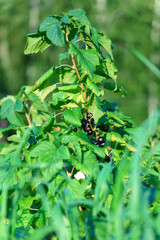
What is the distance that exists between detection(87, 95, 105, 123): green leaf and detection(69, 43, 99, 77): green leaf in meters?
0.14

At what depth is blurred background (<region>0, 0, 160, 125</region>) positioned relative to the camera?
42.0ft

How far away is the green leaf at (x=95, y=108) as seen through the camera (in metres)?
1.23

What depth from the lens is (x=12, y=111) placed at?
1550 mm

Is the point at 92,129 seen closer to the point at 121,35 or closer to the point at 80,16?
the point at 80,16

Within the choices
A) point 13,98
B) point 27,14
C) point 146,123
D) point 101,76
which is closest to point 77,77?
point 101,76

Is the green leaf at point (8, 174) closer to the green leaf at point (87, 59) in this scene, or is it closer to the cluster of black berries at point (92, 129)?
the cluster of black berries at point (92, 129)

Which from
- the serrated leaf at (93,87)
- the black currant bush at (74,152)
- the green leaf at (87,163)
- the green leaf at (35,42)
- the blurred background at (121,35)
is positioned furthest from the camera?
the blurred background at (121,35)

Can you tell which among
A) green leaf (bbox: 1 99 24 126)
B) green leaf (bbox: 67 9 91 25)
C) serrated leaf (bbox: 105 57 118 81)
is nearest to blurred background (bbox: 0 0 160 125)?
green leaf (bbox: 1 99 24 126)

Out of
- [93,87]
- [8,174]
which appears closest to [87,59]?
[93,87]

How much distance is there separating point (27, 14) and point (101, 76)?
15.3 m

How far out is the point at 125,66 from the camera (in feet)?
44.1

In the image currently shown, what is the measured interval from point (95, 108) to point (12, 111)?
0.51 meters

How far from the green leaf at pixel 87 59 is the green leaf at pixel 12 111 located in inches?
19.1

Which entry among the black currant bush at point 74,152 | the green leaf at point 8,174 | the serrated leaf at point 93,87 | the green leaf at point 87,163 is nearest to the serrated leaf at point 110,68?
the black currant bush at point 74,152
